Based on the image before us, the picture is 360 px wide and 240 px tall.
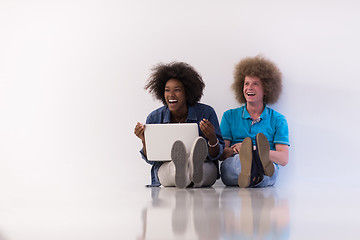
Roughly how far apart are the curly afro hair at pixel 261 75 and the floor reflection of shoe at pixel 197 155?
98cm

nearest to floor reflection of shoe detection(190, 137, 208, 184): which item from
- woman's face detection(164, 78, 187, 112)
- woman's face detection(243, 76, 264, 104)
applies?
woman's face detection(164, 78, 187, 112)

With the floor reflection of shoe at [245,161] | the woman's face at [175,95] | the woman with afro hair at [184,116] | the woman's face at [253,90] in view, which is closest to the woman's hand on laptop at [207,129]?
the woman with afro hair at [184,116]

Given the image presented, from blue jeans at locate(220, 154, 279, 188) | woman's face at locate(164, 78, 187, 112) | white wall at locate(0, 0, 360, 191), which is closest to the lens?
blue jeans at locate(220, 154, 279, 188)

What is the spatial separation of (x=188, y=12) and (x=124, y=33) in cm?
58

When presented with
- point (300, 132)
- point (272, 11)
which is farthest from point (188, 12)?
point (300, 132)

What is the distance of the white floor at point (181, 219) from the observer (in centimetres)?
138

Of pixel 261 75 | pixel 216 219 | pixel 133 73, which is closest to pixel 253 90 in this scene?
pixel 261 75

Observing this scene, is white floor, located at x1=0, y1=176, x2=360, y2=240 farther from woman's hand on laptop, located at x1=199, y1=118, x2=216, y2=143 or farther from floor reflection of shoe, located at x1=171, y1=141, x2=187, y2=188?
woman's hand on laptop, located at x1=199, y1=118, x2=216, y2=143

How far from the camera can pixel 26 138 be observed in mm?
4297

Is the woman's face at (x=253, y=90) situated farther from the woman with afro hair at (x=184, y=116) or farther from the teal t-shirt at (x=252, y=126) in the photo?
the woman with afro hair at (x=184, y=116)

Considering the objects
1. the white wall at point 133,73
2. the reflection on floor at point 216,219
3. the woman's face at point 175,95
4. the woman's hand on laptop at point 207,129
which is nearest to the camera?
the reflection on floor at point 216,219

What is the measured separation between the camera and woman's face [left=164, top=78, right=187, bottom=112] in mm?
3576

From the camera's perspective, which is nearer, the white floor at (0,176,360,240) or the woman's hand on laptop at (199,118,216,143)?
the white floor at (0,176,360,240)

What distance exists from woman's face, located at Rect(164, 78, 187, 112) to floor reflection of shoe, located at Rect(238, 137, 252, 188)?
661 mm
